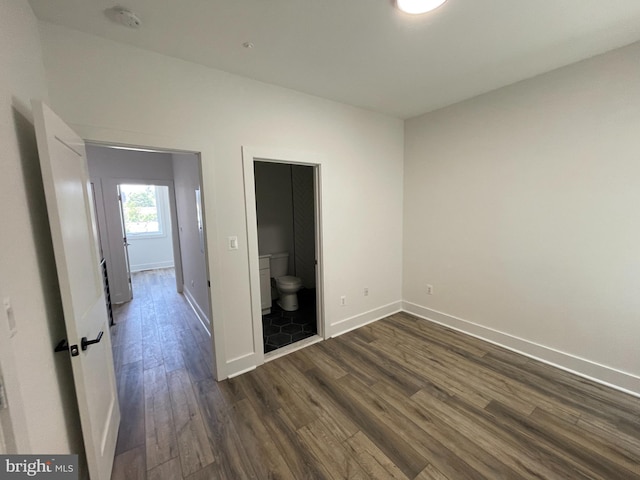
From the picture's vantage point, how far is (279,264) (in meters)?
4.36

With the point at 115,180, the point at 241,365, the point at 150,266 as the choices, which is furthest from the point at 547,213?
the point at 150,266

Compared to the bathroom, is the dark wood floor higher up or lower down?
lower down

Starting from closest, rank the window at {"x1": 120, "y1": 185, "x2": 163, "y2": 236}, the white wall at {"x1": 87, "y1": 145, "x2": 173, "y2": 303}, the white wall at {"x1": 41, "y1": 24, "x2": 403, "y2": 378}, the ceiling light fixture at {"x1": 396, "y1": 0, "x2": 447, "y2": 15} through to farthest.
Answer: the ceiling light fixture at {"x1": 396, "y1": 0, "x2": 447, "y2": 15} → the white wall at {"x1": 41, "y1": 24, "x2": 403, "y2": 378} → the white wall at {"x1": 87, "y1": 145, "x2": 173, "y2": 303} → the window at {"x1": 120, "y1": 185, "x2": 163, "y2": 236}

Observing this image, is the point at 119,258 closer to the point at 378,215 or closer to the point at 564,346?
the point at 378,215

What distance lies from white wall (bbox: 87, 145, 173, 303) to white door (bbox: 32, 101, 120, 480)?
321 centimetres

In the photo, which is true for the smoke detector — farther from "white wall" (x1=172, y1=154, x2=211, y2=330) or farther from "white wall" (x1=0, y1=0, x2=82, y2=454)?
"white wall" (x1=172, y1=154, x2=211, y2=330)

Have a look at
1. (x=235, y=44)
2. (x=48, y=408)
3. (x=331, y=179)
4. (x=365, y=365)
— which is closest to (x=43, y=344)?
(x=48, y=408)

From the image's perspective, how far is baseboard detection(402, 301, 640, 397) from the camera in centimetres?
213

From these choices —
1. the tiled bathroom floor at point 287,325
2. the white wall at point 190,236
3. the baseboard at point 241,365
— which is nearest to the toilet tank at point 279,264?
the tiled bathroom floor at point 287,325

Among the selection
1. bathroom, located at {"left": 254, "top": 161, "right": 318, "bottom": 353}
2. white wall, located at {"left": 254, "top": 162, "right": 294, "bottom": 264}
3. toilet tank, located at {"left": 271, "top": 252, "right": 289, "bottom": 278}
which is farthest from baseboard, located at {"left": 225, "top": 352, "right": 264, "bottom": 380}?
white wall, located at {"left": 254, "top": 162, "right": 294, "bottom": 264}

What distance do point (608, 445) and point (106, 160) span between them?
6.46 m

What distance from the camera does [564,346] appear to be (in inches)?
94.9

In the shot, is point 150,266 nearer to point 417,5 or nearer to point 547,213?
point 417,5

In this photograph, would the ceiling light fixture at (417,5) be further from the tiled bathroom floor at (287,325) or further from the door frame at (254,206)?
the tiled bathroom floor at (287,325)
